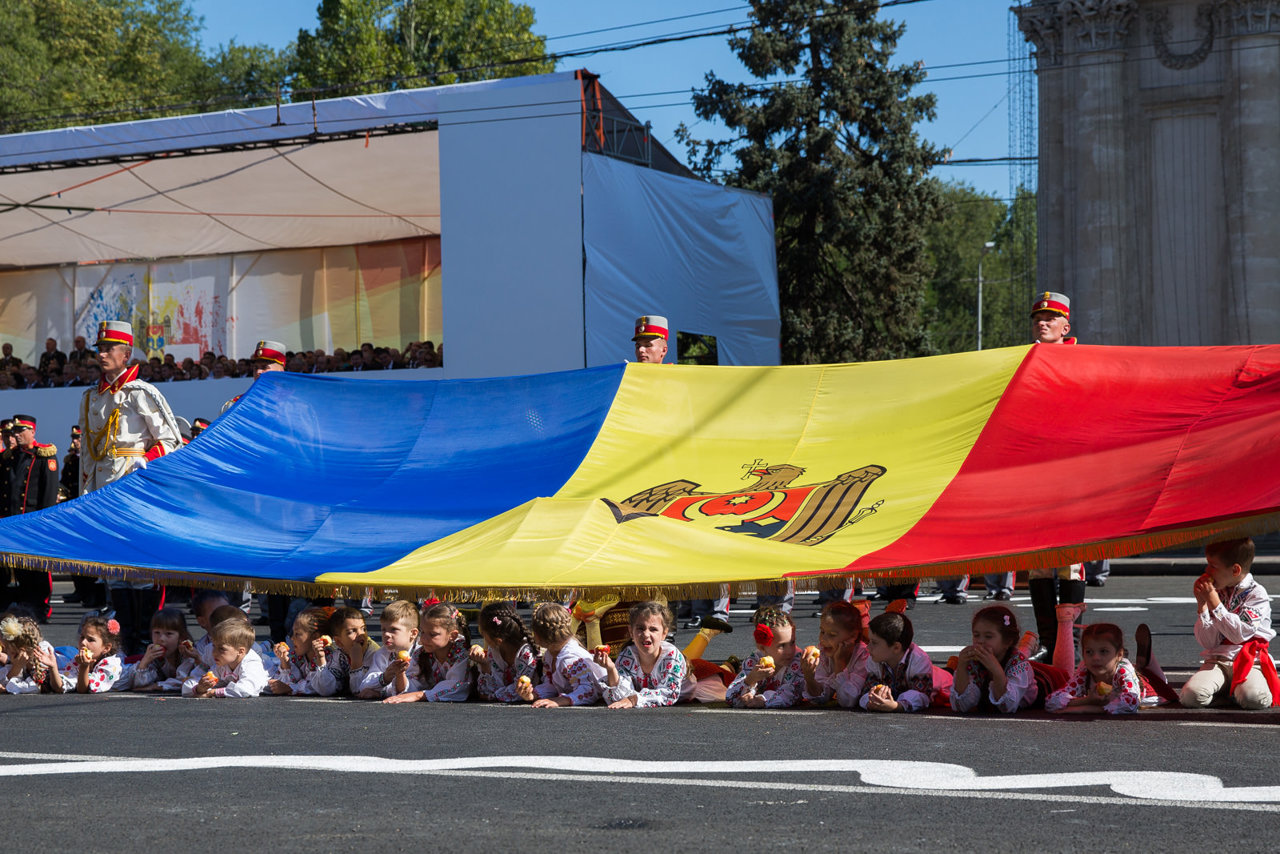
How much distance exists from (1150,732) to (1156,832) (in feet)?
5.71

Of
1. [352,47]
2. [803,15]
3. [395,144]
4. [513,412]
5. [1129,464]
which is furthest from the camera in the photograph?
[352,47]

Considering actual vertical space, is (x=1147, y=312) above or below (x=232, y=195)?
below

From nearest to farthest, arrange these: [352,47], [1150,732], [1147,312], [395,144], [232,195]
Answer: [1150,732]
[395,144]
[1147,312]
[232,195]
[352,47]

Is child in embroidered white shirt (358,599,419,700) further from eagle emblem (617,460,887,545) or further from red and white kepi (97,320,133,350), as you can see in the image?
red and white kepi (97,320,133,350)

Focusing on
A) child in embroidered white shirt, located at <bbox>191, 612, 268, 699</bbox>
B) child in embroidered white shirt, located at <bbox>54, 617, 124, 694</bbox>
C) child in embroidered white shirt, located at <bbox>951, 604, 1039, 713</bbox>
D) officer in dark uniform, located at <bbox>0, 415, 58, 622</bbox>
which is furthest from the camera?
officer in dark uniform, located at <bbox>0, 415, 58, 622</bbox>

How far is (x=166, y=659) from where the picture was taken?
7.86 m

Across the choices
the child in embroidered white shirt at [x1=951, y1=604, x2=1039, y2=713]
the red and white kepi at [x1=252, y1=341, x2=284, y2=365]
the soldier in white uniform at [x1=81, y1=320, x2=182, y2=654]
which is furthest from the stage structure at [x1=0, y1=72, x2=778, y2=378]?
the child in embroidered white shirt at [x1=951, y1=604, x2=1039, y2=713]

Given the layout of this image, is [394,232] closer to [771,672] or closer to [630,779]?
[771,672]

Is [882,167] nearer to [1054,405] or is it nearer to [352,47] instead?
[352,47]

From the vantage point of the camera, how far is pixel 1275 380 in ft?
22.5

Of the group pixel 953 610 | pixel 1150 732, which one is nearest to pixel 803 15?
pixel 953 610

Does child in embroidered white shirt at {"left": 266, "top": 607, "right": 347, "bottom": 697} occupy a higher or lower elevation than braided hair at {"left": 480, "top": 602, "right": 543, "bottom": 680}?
lower

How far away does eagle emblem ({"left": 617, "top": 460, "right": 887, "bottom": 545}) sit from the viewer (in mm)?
7051

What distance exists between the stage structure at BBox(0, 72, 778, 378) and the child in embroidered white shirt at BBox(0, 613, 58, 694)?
8.79m
